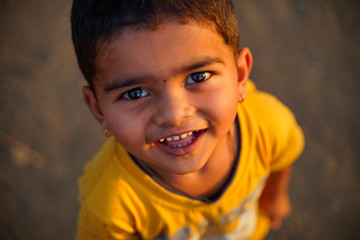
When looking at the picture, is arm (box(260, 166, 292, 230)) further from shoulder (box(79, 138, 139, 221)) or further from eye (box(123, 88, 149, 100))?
eye (box(123, 88, 149, 100))

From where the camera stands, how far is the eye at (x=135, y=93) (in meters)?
0.92

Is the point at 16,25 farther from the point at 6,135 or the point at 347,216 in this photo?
the point at 347,216

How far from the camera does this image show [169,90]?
34.1 inches

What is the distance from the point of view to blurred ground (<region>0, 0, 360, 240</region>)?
2.09m

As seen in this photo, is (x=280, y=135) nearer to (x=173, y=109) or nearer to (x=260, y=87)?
(x=173, y=109)

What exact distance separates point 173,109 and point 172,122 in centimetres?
4

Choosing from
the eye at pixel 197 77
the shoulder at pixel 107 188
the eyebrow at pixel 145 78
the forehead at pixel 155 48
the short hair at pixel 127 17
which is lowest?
the shoulder at pixel 107 188

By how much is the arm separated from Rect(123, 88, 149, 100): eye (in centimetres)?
96

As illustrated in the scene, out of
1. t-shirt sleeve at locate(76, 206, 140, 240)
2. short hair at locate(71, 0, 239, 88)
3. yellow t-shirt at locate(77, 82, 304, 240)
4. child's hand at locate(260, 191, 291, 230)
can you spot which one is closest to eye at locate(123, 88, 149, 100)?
short hair at locate(71, 0, 239, 88)

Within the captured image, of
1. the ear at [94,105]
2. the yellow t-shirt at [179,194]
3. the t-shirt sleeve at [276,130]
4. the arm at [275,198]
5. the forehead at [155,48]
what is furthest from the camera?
the arm at [275,198]

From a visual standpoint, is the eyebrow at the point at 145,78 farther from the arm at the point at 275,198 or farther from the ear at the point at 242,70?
the arm at the point at 275,198

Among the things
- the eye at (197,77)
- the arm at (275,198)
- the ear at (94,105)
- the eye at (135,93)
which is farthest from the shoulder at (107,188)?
the arm at (275,198)

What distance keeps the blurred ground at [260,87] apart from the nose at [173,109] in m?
1.46

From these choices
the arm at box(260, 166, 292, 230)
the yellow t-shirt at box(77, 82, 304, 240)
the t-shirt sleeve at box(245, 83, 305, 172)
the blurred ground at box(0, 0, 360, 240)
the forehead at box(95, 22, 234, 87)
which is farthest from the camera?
the blurred ground at box(0, 0, 360, 240)
